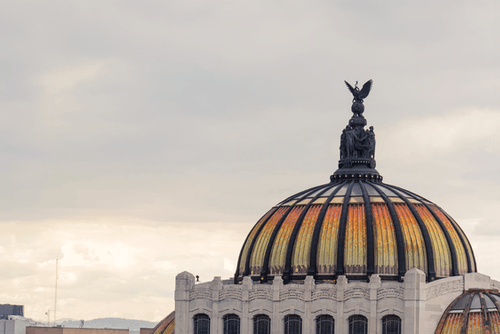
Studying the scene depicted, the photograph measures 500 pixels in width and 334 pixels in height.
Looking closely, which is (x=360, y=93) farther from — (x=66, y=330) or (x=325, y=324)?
(x=66, y=330)

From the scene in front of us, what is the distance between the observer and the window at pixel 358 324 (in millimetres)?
79881

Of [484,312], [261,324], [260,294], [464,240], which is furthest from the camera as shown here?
[464,240]

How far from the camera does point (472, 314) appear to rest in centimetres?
7869

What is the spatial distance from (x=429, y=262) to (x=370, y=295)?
744cm

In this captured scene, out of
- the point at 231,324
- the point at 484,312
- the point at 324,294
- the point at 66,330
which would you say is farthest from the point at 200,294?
the point at 66,330

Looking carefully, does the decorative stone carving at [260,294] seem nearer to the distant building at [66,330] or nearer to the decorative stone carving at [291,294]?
the decorative stone carving at [291,294]

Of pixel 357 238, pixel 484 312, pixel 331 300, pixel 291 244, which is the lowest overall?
pixel 484 312

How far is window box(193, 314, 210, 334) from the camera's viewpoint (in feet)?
284

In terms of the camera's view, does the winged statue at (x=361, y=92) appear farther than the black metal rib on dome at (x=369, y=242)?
Yes

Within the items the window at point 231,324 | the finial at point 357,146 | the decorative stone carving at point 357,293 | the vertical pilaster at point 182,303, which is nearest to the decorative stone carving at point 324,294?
the decorative stone carving at point 357,293

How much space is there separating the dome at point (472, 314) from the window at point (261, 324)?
43.5 feet

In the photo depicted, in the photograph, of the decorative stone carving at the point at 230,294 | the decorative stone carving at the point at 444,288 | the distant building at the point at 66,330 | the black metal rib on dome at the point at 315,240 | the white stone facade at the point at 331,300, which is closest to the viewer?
the white stone facade at the point at 331,300

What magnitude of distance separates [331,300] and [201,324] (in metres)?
12.3

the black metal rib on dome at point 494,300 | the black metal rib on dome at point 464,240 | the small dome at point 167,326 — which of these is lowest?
the small dome at point 167,326
